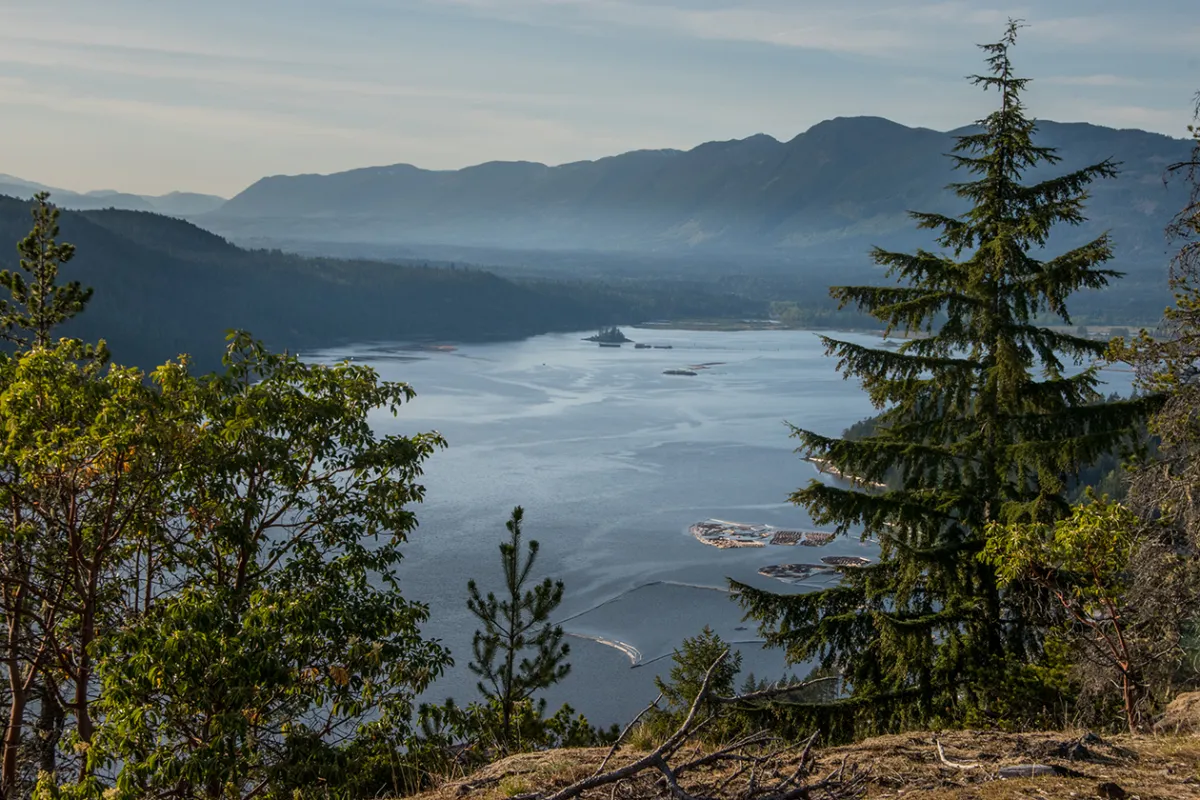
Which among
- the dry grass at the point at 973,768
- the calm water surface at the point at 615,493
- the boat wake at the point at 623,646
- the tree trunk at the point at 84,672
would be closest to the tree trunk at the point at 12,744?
the tree trunk at the point at 84,672

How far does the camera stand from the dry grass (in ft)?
12.4

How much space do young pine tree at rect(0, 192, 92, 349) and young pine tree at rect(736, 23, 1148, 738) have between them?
9.19m

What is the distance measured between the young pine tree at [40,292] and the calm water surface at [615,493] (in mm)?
13092

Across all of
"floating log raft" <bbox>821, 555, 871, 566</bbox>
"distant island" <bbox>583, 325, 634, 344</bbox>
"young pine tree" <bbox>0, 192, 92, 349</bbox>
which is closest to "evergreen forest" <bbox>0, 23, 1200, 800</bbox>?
"young pine tree" <bbox>0, 192, 92, 349</bbox>

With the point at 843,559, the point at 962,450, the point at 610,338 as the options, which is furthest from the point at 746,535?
the point at 610,338

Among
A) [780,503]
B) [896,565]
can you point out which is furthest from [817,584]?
[896,565]

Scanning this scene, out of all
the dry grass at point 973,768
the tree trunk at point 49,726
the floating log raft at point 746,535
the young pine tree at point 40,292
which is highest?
the young pine tree at point 40,292

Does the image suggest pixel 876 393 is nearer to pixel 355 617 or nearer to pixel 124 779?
pixel 355 617

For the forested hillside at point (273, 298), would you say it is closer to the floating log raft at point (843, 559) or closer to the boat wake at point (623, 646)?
the floating log raft at point (843, 559)

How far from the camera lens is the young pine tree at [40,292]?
1234cm

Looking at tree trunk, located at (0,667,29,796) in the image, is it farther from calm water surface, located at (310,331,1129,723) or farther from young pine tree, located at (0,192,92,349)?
calm water surface, located at (310,331,1129,723)

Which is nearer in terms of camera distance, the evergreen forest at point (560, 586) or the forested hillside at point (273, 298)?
the evergreen forest at point (560, 586)

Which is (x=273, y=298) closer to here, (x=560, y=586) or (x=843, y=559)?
(x=843, y=559)

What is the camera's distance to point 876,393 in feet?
32.9
